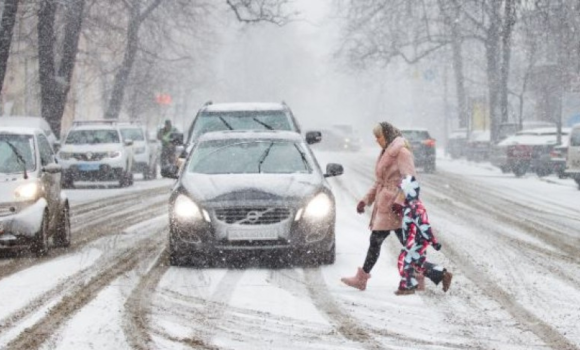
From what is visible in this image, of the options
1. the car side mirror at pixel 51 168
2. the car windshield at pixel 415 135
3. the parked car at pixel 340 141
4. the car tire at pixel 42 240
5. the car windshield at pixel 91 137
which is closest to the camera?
the car tire at pixel 42 240

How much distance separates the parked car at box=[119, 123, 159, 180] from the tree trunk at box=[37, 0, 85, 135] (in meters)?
2.34

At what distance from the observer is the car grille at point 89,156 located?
31500mm

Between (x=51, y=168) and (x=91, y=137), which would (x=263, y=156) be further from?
(x=91, y=137)

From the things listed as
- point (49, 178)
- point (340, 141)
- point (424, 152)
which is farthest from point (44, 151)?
point (340, 141)

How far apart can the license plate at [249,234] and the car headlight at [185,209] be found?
397mm

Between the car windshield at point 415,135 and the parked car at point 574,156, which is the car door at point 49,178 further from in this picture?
the car windshield at point 415,135

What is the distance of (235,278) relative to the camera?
1170cm

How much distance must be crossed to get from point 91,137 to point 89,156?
120 centimetres

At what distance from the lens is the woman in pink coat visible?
10.7 m

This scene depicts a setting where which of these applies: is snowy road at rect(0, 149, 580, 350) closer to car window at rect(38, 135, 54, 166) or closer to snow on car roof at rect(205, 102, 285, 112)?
car window at rect(38, 135, 54, 166)

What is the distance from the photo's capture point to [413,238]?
10750 mm

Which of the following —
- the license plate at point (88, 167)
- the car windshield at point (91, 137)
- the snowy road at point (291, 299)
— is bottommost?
the license plate at point (88, 167)

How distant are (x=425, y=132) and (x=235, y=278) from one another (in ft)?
107

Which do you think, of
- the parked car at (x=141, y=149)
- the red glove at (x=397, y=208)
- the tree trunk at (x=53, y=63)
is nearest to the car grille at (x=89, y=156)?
the tree trunk at (x=53, y=63)
